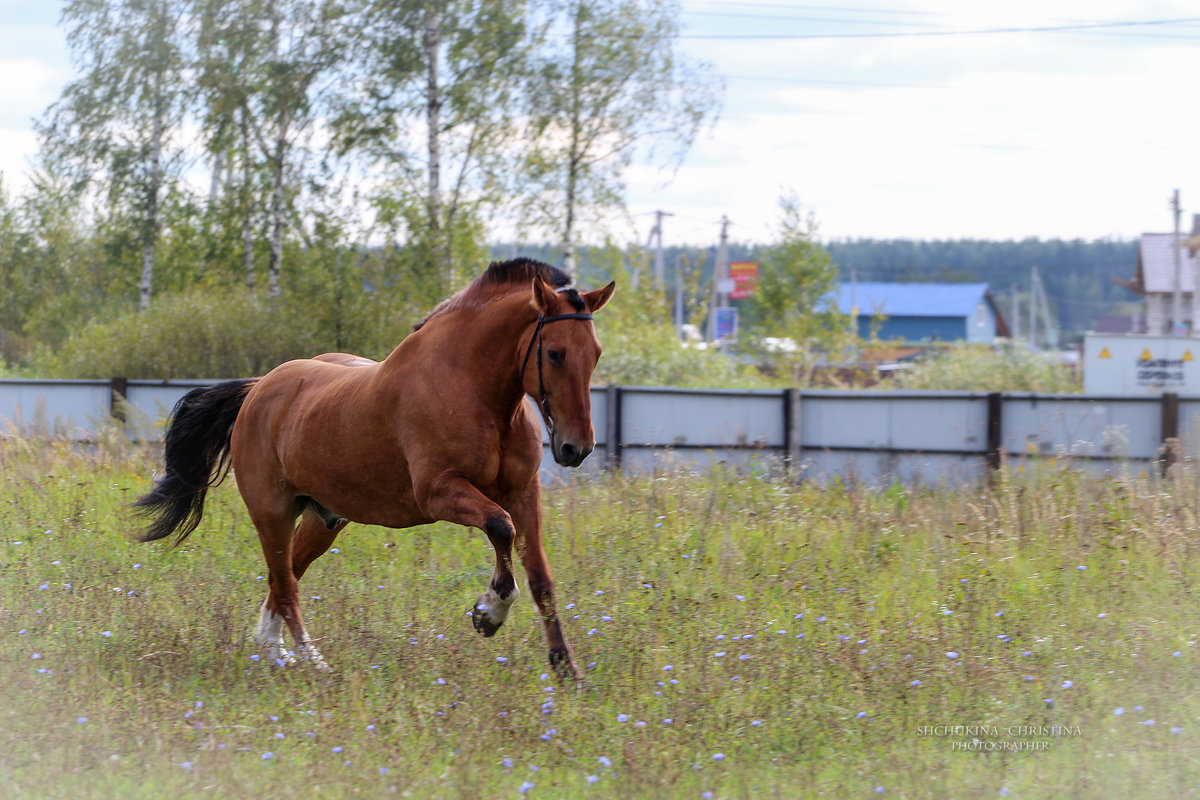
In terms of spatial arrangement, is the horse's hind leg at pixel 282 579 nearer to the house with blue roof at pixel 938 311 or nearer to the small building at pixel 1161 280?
the small building at pixel 1161 280

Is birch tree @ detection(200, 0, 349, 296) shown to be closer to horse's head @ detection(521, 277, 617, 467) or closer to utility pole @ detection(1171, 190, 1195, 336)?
horse's head @ detection(521, 277, 617, 467)

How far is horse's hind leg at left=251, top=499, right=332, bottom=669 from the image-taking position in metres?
5.41

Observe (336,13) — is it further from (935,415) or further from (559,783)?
(559,783)

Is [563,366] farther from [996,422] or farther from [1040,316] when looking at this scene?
[1040,316]

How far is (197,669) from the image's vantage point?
5.11 meters

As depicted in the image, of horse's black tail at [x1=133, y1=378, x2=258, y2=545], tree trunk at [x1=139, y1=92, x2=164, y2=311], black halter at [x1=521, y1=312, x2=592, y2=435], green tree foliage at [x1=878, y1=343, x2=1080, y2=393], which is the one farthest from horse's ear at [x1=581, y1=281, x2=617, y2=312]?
tree trunk at [x1=139, y1=92, x2=164, y2=311]

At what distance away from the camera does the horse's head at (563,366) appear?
4348mm

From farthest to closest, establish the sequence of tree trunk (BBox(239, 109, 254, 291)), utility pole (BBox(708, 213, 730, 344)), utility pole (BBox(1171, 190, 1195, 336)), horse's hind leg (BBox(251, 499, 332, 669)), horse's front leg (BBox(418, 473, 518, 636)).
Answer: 1. utility pole (BBox(708, 213, 730, 344))
2. utility pole (BBox(1171, 190, 1195, 336))
3. tree trunk (BBox(239, 109, 254, 291))
4. horse's hind leg (BBox(251, 499, 332, 669))
5. horse's front leg (BBox(418, 473, 518, 636))

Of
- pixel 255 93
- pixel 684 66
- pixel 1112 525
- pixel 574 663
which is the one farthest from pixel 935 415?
pixel 255 93

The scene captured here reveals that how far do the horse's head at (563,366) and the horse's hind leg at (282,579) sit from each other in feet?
6.15

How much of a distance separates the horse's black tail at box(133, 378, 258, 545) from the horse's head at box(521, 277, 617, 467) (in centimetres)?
271

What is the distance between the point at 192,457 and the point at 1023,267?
130 m

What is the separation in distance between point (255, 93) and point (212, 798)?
62.1 ft

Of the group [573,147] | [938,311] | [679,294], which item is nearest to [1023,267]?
[938,311]
